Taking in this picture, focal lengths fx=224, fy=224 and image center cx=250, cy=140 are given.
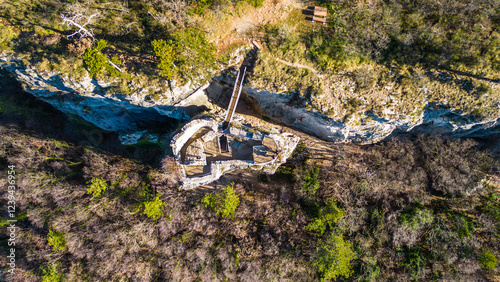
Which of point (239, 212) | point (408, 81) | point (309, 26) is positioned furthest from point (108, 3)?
point (408, 81)

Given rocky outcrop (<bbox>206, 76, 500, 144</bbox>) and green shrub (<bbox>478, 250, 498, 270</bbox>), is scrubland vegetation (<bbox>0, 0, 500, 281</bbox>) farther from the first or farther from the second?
rocky outcrop (<bbox>206, 76, 500, 144</bbox>)

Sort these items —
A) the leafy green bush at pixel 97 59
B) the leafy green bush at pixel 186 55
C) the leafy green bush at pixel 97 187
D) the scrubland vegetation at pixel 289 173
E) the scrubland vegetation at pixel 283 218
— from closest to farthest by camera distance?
the leafy green bush at pixel 186 55 < the leafy green bush at pixel 97 59 < the scrubland vegetation at pixel 289 173 < the scrubland vegetation at pixel 283 218 < the leafy green bush at pixel 97 187

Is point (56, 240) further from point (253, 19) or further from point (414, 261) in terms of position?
point (414, 261)

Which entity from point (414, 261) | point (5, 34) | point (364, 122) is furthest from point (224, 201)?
point (5, 34)

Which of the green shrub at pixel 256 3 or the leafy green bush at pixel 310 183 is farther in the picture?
the leafy green bush at pixel 310 183

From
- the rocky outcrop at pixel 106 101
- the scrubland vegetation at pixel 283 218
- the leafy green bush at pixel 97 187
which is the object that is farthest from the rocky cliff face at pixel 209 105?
the leafy green bush at pixel 97 187

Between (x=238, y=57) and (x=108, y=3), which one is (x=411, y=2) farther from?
(x=108, y=3)

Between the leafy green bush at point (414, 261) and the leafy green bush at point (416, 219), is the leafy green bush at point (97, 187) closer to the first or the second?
the leafy green bush at point (416, 219)
